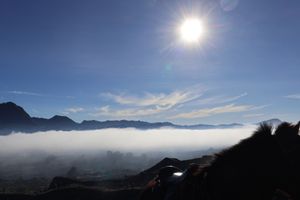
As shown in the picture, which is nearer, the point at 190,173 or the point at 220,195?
the point at 220,195

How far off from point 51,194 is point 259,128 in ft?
117

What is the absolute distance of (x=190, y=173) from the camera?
22.4 ft

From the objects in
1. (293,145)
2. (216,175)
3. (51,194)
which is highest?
(293,145)

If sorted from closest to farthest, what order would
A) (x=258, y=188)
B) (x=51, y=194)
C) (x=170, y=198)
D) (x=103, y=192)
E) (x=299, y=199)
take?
(x=299, y=199)
(x=258, y=188)
(x=170, y=198)
(x=103, y=192)
(x=51, y=194)

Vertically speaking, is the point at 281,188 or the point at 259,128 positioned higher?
the point at 259,128

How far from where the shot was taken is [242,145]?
661cm

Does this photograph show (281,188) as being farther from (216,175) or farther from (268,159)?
(216,175)

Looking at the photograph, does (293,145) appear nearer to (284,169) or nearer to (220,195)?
(284,169)

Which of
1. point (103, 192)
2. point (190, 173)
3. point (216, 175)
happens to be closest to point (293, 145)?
point (216, 175)

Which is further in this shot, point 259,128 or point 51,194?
point 51,194

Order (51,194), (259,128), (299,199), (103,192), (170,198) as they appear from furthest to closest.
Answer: (51,194) → (103,192) → (170,198) → (259,128) → (299,199)

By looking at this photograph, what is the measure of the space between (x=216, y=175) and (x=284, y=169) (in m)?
1.08

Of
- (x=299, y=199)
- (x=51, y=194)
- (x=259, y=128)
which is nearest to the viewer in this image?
(x=299, y=199)

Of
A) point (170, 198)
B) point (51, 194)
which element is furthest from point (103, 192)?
point (170, 198)
